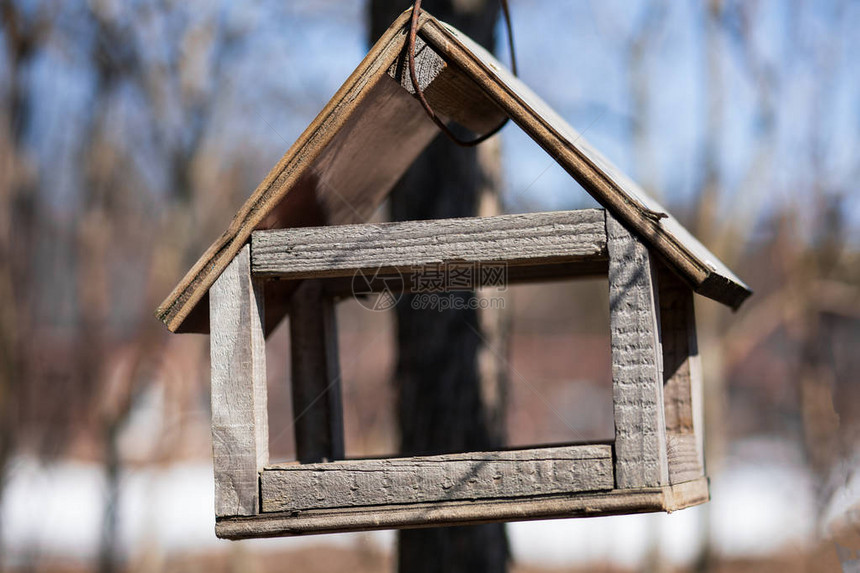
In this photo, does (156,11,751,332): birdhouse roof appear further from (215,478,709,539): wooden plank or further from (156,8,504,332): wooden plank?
(215,478,709,539): wooden plank

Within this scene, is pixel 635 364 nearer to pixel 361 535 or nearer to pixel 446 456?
pixel 446 456

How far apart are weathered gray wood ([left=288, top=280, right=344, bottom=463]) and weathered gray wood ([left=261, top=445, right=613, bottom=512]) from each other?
804 millimetres

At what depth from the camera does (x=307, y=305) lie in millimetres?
2814

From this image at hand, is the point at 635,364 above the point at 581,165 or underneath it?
underneath

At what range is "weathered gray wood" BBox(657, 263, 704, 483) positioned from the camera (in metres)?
2.39

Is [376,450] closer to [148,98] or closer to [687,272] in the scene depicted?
[148,98]

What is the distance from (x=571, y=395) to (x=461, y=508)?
23.1 m

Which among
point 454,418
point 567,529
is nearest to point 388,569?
point 567,529

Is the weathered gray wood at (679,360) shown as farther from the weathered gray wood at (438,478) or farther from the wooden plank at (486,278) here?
the weathered gray wood at (438,478)

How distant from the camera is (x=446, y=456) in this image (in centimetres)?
192

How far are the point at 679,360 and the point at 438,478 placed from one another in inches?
34.7

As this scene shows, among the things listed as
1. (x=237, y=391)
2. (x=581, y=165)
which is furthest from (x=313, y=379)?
(x=581, y=165)

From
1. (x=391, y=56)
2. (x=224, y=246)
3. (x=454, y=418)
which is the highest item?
(x=391, y=56)

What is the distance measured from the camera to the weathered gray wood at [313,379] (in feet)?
9.14
